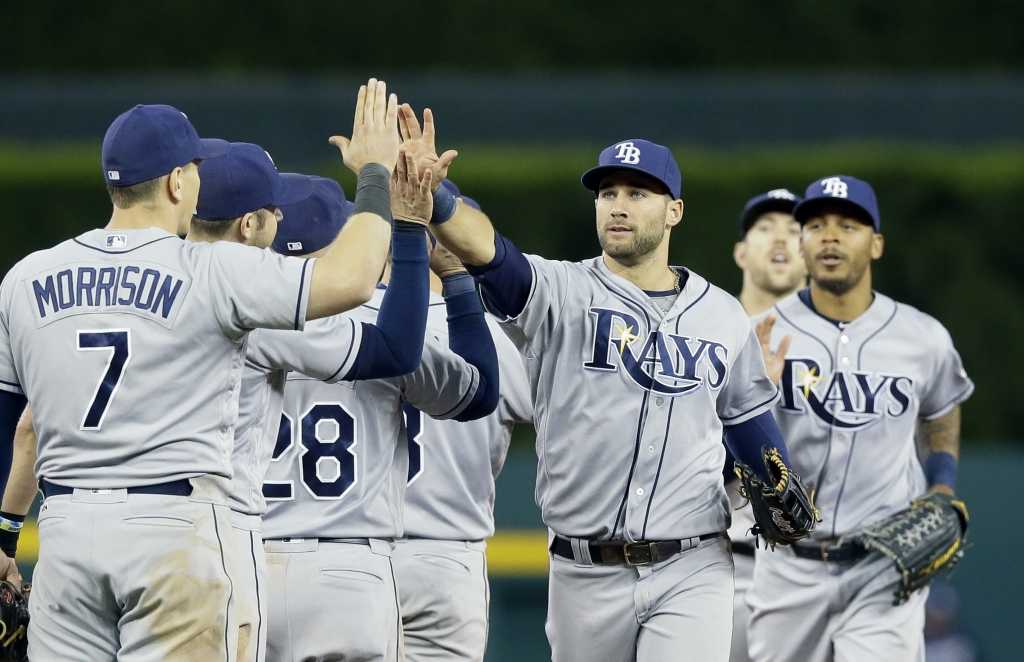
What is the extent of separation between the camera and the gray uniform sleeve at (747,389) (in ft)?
14.5

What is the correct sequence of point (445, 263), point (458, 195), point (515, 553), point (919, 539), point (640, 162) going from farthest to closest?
point (515, 553)
point (919, 539)
point (640, 162)
point (458, 195)
point (445, 263)

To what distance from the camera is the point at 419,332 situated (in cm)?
344

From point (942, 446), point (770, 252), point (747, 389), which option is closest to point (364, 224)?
point (747, 389)

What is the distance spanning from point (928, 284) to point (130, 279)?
24.7ft

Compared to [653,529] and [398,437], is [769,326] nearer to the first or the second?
[653,529]

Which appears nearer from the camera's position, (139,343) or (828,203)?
(139,343)

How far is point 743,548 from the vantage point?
5.76 m

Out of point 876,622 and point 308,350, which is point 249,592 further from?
point 876,622

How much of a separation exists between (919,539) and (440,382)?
221cm

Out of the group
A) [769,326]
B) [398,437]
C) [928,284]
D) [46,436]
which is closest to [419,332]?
[398,437]

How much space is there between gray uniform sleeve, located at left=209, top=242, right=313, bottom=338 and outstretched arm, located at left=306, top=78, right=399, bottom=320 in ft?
0.12

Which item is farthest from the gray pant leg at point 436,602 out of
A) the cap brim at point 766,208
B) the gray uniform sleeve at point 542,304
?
the cap brim at point 766,208

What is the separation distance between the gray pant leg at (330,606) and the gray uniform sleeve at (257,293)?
0.94 meters

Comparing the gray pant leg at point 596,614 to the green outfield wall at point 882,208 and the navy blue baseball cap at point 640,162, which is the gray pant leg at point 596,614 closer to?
the navy blue baseball cap at point 640,162
